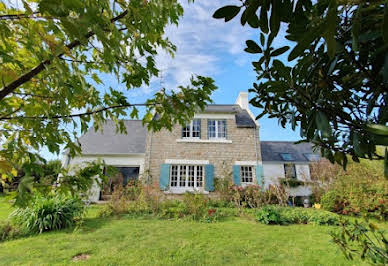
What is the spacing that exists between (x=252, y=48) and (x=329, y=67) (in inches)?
15.6

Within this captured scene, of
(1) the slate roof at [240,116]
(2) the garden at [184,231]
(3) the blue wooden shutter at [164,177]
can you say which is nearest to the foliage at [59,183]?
(2) the garden at [184,231]

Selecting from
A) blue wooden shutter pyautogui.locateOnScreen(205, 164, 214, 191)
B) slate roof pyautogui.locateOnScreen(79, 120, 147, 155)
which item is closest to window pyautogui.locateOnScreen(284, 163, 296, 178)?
blue wooden shutter pyautogui.locateOnScreen(205, 164, 214, 191)

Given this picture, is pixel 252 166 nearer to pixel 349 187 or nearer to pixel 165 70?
pixel 349 187

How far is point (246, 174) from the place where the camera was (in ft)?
40.0

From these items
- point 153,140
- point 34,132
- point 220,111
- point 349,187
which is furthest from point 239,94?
point 34,132

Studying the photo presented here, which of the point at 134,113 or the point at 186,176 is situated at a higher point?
the point at 134,113

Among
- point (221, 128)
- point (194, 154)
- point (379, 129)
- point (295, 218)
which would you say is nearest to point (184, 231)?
point (295, 218)

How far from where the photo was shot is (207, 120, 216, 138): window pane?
1293 cm

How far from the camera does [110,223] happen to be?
6664 millimetres

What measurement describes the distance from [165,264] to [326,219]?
252 inches

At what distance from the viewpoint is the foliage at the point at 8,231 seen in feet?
17.4

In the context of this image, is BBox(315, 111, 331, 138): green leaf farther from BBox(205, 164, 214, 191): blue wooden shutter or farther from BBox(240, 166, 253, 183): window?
BBox(240, 166, 253, 183): window

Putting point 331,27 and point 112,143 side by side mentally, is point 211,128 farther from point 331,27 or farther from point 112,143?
point 331,27

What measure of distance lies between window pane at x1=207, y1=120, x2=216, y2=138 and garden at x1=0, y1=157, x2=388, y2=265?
4852mm
